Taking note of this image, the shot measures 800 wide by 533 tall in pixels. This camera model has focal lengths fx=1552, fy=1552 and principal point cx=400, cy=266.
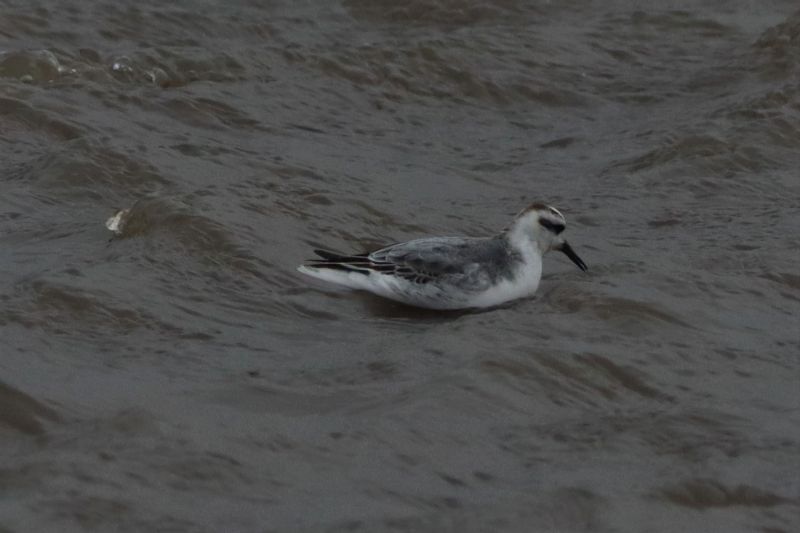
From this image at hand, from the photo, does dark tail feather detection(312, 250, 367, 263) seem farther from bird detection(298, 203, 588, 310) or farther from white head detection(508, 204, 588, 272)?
white head detection(508, 204, 588, 272)

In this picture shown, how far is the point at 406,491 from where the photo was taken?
19.9 ft

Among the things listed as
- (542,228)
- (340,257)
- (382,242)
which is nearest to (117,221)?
(340,257)

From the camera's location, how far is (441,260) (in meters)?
8.74

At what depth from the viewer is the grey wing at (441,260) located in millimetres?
8688

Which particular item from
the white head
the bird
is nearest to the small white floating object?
the bird

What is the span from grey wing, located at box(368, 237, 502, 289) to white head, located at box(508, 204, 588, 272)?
0.22m

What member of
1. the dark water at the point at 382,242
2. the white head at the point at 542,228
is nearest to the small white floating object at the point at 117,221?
the dark water at the point at 382,242

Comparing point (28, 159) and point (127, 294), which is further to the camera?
point (28, 159)

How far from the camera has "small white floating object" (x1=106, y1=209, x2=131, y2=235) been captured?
30.9 ft

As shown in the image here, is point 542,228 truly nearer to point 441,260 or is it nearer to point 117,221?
point 441,260

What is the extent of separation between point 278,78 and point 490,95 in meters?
1.88

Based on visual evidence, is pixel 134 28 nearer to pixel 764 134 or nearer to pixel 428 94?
pixel 428 94

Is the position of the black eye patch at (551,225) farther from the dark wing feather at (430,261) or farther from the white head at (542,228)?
the dark wing feather at (430,261)

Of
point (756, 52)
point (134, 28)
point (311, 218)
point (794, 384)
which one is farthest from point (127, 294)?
point (756, 52)
